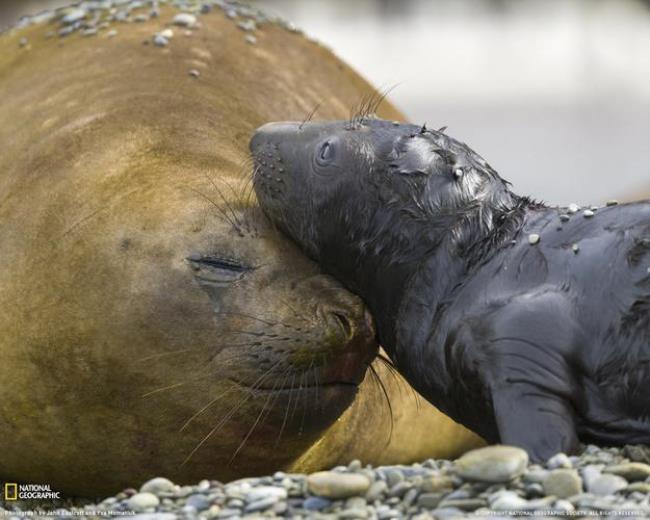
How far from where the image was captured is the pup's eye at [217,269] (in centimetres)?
642

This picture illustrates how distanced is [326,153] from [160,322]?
845 mm

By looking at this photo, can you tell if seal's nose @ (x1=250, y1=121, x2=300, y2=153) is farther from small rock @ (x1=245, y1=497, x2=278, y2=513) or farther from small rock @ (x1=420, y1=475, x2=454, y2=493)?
small rock @ (x1=420, y1=475, x2=454, y2=493)

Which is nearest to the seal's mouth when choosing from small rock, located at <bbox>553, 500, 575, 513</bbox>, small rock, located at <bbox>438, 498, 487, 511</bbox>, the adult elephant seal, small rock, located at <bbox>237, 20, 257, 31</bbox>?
the adult elephant seal

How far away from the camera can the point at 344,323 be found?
628cm

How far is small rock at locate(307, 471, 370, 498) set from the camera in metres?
5.24

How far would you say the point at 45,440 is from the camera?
6785 millimetres

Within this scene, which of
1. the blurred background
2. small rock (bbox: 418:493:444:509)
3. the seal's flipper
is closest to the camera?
small rock (bbox: 418:493:444:509)

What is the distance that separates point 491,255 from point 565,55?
14.9 metres

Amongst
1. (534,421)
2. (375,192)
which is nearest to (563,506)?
(534,421)

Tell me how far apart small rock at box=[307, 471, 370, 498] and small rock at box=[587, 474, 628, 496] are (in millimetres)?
662

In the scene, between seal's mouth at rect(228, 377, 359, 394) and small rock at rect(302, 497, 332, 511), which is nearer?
small rock at rect(302, 497, 332, 511)

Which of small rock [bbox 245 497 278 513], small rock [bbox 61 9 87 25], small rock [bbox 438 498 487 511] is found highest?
small rock [bbox 61 9 87 25]

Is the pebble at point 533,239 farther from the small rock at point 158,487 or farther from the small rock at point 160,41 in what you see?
the small rock at point 160,41

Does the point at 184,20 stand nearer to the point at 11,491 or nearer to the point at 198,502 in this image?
the point at 11,491
